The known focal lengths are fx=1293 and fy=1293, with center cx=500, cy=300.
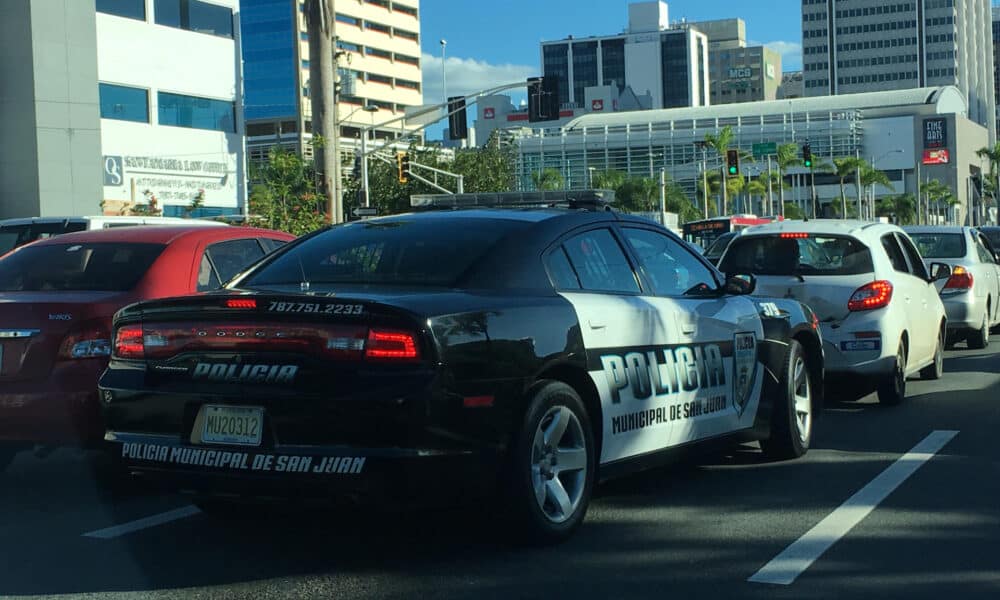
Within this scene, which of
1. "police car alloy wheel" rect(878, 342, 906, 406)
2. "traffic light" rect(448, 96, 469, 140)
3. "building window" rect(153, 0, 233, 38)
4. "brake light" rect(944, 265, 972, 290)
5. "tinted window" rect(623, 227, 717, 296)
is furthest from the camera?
"building window" rect(153, 0, 233, 38)

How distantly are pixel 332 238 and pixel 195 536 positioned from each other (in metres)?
1.66

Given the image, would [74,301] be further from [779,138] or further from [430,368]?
[779,138]

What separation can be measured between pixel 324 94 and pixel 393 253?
17558 mm

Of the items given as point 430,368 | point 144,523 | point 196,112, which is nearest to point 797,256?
point 144,523

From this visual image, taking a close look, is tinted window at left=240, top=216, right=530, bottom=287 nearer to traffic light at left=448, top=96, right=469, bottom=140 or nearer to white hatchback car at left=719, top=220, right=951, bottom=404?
white hatchback car at left=719, top=220, right=951, bottom=404

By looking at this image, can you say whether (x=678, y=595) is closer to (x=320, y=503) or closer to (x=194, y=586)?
(x=320, y=503)

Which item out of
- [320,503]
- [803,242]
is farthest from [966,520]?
[803,242]

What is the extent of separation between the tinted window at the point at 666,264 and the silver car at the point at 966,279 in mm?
9892

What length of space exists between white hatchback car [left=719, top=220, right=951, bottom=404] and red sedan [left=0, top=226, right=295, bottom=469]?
4846 mm


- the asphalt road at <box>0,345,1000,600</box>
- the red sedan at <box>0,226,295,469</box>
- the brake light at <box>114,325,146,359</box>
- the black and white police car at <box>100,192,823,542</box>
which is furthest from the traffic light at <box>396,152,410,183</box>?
the brake light at <box>114,325,146,359</box>

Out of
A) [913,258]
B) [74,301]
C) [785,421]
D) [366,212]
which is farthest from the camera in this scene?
[913,258]

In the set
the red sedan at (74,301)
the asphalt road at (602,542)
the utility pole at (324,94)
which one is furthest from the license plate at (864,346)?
the utility pole at (324,94)

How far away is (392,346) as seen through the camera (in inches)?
206

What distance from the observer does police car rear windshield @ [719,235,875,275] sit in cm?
1112
